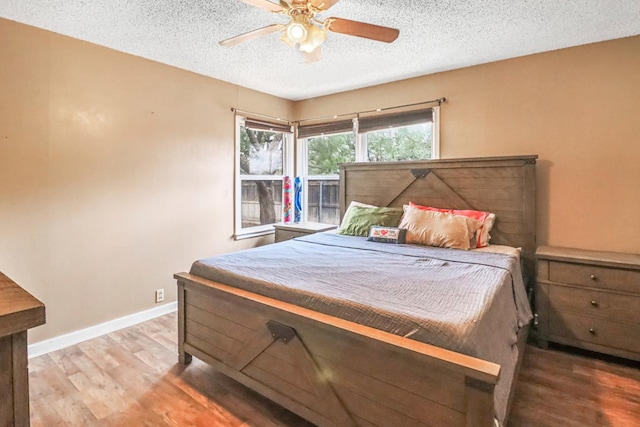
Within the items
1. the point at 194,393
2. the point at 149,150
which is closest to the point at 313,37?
the point at 149,150

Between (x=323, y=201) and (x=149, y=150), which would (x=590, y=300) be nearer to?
(x=323, y=201)

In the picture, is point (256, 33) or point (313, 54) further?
point (313, 54)

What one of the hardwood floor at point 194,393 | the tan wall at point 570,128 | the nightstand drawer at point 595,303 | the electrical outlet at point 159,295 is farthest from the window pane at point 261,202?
the nightstand drawer at point 595,303

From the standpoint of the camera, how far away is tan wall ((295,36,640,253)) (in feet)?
8.46

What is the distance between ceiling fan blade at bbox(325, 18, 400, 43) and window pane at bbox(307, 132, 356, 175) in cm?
216

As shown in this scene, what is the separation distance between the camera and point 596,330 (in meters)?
2.36

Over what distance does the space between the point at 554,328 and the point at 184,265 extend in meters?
3.25

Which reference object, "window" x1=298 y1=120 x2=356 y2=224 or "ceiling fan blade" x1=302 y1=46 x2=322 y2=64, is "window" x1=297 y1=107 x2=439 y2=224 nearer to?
"window" x1=298 y1=120 x2=356 y2=224

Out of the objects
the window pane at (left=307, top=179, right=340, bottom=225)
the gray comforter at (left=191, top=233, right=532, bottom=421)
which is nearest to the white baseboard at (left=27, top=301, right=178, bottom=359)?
the gray comforter at (left=191, top=233, right=532, bottom=421)

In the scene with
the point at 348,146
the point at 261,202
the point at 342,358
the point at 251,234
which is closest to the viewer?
the point at 342,358

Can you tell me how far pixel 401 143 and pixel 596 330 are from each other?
2357mm

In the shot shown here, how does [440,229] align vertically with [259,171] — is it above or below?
below

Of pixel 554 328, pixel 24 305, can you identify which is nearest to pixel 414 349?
pixel 24 305

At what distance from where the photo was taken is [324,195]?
4.48 m
